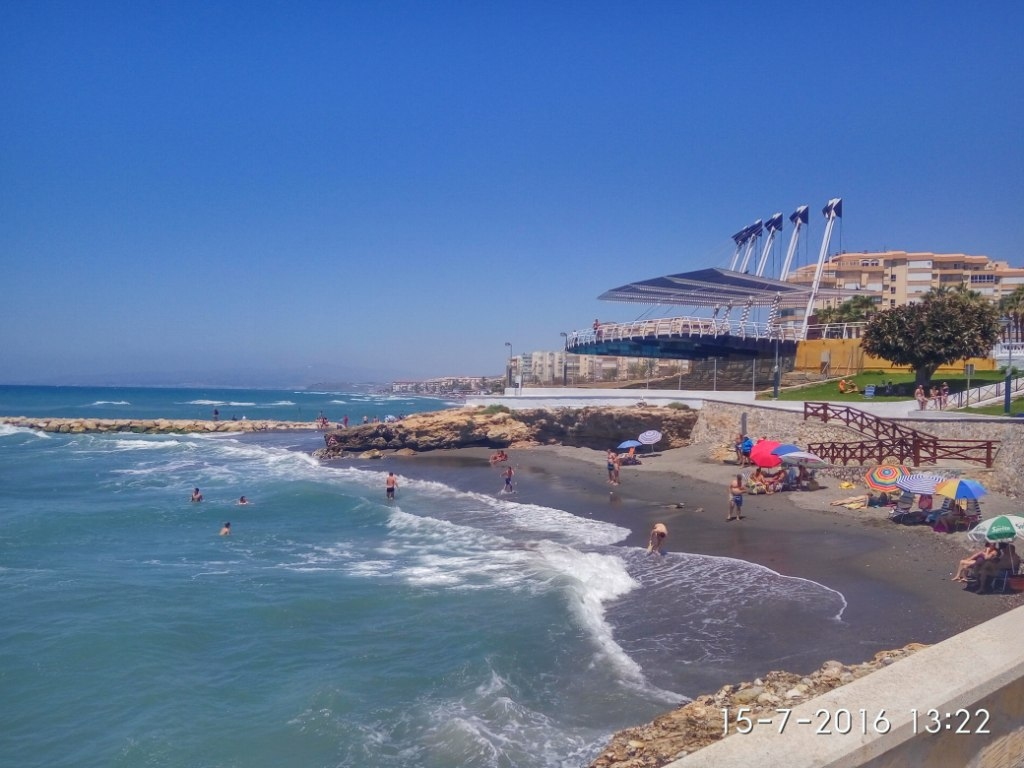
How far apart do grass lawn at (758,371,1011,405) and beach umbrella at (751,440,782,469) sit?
831 centimetres

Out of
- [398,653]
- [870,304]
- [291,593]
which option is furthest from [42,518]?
[870,304]

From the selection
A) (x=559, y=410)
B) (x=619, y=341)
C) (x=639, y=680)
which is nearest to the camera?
(x=639, y=680)

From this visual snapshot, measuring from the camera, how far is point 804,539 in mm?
17531

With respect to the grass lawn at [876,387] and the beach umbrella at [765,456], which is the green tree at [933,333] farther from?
the beach umbrella at [765,456]

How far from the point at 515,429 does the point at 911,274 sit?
5144cm

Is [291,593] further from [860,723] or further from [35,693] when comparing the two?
[860,723]

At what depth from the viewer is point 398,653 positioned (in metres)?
11.6

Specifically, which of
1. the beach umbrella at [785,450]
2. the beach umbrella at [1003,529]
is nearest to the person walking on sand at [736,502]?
the beach umbrella at [785,450]

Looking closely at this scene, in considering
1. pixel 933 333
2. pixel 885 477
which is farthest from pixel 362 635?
pixel 933 333

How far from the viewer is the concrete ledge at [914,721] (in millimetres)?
2979

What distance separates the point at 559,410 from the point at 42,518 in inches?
920

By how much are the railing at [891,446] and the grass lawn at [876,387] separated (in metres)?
5.26

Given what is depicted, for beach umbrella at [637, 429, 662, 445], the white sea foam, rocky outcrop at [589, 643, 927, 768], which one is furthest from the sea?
the white sea foam

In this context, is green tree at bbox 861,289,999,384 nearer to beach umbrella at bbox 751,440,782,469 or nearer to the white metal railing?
the white metal railing
